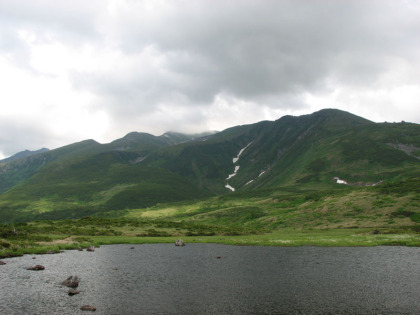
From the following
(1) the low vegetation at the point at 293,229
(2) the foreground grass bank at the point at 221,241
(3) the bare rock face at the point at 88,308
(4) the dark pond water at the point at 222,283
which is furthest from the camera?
(1) the low vegetation at the point at 293,229

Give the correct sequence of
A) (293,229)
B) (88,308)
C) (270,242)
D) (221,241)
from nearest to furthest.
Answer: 1. (88,308)
2. (270,242)
3. (221,241)
4. (293,229)

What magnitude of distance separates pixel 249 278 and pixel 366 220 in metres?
87.6

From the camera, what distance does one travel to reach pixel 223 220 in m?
182

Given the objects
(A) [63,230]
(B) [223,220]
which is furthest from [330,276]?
(B) [223,220]

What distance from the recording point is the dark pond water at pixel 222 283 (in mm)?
32041

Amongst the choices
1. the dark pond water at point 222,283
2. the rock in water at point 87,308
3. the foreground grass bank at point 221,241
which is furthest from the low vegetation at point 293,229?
the rock in water at point 87,308

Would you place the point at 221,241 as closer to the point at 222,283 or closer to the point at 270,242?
the point at 270,242

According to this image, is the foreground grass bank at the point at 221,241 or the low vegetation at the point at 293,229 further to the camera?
the low vegetation at the point at 293,229

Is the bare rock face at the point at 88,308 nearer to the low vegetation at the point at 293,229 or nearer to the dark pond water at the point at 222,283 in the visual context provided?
the dark pond water at the point at 222,283

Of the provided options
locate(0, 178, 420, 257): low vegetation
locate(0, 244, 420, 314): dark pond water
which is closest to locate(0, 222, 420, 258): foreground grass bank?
locate(0, 178, 420, 257): low vegetation

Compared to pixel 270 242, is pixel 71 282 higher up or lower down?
higher up

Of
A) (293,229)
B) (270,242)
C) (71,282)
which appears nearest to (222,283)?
(71,282)

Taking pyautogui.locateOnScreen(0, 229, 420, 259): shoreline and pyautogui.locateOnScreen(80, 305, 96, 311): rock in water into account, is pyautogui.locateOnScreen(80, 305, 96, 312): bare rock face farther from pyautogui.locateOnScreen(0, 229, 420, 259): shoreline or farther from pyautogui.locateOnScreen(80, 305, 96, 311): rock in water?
pyautogui.locateOnScreen(0, 229, 420, 259): shoreline

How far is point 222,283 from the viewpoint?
1672 inches
